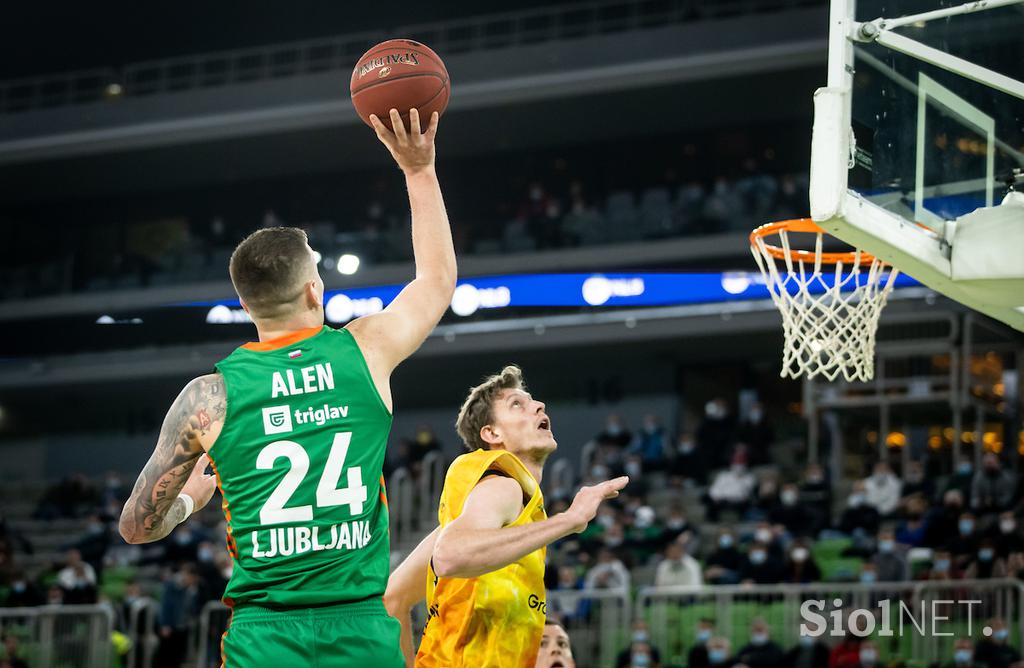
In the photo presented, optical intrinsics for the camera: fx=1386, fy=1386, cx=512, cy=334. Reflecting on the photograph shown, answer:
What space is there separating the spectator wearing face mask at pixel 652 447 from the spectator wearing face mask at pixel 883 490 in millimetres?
3792

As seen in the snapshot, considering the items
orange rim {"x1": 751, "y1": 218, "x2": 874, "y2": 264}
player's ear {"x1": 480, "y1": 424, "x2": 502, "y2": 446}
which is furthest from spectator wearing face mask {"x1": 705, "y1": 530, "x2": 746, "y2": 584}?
player's ear {"x1": 480, "y1": 424, "x2": 502, "y2": 446}

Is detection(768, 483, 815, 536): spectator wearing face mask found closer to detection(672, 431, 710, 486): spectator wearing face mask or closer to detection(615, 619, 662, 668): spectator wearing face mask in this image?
detection(672, 431, 710, 486): spectator wearing face mask

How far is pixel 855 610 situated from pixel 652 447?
7439 millimetres

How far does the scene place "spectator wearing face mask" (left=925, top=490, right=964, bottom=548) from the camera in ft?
46.1

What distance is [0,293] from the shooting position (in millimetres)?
25219

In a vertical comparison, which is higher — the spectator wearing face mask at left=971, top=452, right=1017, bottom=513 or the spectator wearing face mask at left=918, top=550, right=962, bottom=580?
the spectator wearing face mask at left=971, top=452, right=1017, bottom=513

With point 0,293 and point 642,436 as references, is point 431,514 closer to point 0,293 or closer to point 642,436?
point 642,436

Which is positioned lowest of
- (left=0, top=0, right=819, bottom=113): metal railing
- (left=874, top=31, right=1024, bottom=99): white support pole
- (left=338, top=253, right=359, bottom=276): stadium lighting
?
(left=874, top=31, right=1024, bottom=99): white support pole

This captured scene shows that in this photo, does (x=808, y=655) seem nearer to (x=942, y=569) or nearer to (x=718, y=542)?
(x=942, y=569)

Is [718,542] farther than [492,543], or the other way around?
[718,542]

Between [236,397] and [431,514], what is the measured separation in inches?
585

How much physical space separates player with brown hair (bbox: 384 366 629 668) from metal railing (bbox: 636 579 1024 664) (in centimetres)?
763

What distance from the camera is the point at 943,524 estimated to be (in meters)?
14.1

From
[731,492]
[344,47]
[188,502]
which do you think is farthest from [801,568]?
[344,47]
